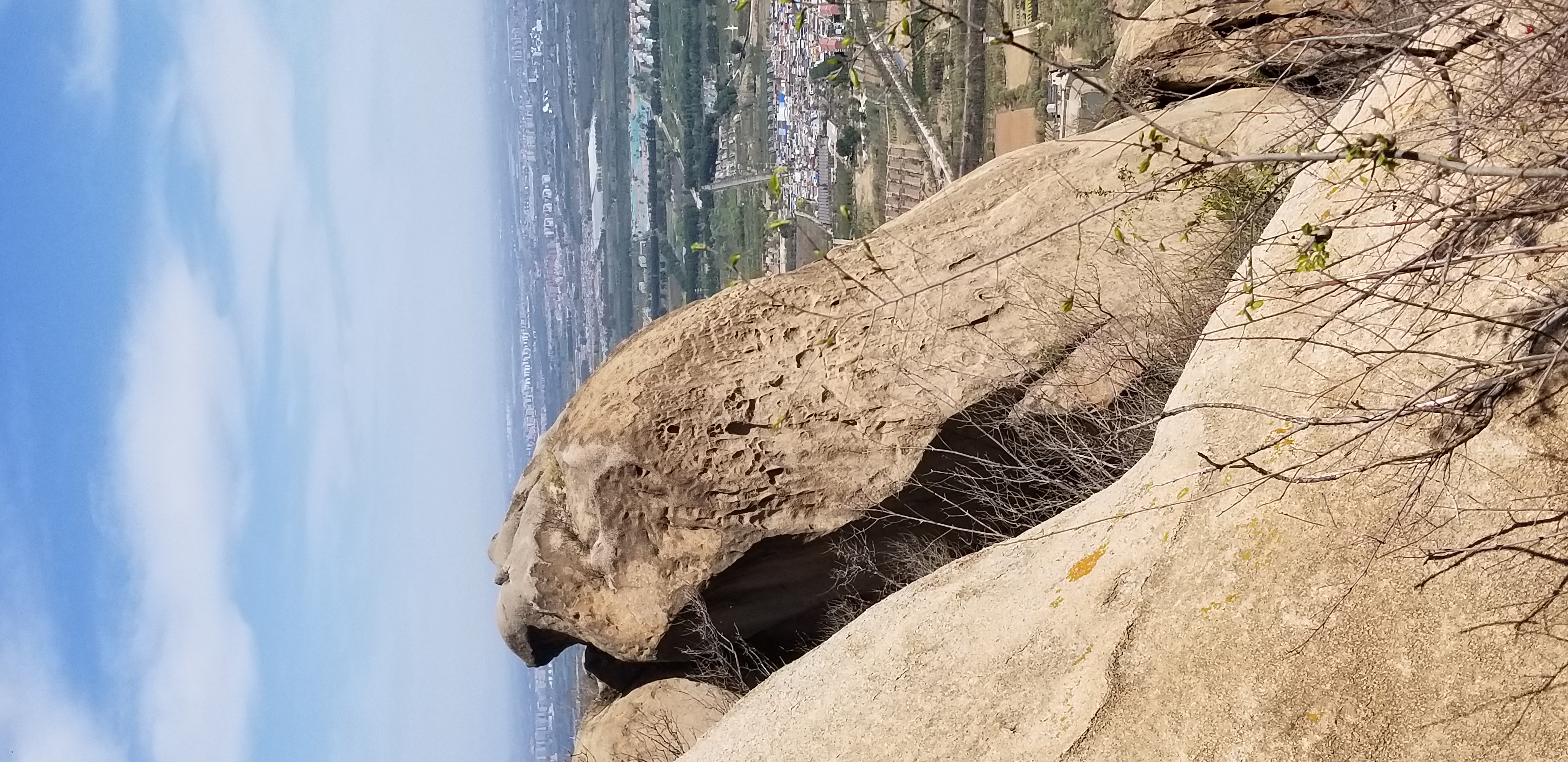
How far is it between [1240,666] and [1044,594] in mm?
861

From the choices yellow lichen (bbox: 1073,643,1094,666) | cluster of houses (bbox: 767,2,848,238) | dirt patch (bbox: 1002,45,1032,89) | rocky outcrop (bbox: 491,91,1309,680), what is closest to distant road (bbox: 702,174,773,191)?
cluster of houses (bbox: 767,2,848,238)

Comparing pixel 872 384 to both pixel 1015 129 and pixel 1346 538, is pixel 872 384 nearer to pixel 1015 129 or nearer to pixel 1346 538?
pixel 1346 538

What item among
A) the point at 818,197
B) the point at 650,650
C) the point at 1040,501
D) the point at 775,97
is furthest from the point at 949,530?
the point at 775,97

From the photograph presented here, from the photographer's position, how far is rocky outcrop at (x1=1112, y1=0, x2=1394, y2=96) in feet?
16.8

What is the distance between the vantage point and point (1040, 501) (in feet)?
20.9

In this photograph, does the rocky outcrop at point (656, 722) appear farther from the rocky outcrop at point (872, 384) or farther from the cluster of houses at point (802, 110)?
the cluster of houses at point (802, 110)

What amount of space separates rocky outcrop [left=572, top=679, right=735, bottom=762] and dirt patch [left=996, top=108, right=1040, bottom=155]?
8303 millimetres

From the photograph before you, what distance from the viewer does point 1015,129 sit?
14.3 m

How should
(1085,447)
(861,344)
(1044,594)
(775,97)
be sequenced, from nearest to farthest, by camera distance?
1. (1044,594)
2. (1085,447)
3. (861,344)
4. (775,97)

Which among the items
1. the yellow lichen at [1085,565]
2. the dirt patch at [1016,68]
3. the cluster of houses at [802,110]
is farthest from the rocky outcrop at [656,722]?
the cluster of houses at [802,110]

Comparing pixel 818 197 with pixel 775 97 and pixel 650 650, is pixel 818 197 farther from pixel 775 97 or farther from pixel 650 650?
pixel 650 650

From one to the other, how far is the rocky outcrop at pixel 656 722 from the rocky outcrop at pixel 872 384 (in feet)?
3.97

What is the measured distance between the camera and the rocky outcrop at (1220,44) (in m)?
5.12

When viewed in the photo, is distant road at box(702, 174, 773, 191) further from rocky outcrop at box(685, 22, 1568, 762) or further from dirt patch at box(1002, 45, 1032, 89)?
rocky outcrop at box(685, 22, 1568, 762)
